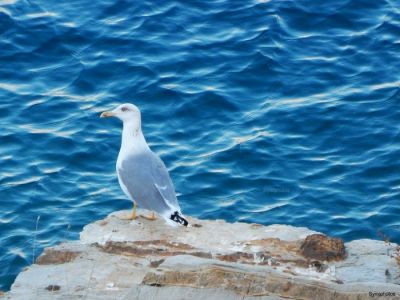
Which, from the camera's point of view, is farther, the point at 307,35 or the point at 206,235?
the point at 307,35

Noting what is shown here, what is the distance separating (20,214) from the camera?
539 inches

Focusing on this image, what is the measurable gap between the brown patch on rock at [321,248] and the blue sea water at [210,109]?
10.5 ft

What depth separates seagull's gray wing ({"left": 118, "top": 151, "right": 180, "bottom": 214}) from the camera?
1095 cm

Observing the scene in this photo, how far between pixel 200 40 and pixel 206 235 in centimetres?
739

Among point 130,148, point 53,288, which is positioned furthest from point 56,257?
point 130,148

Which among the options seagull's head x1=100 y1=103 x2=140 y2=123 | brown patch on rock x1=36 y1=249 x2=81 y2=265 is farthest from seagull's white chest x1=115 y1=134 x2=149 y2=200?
brown patch on rock x1=36 y1=249 x2=81 y2=265

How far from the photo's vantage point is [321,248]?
9977 mm

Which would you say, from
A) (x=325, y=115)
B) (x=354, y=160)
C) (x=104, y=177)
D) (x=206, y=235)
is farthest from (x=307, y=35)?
(x=206, y=235)

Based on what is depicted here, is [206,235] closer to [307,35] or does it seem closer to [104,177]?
[104,177]

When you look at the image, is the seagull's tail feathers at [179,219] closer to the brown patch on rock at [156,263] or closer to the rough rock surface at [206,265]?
the rough rock surface at [206,265]

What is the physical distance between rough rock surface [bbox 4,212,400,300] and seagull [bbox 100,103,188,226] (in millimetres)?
204

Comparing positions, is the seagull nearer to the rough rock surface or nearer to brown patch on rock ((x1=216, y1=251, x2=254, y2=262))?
the rough rock surface

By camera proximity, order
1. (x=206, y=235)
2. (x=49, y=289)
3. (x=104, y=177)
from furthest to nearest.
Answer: (x=104, y=177) → (x=206, y=235) → (x=49, y=289)

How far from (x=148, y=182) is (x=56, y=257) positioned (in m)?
1.54
